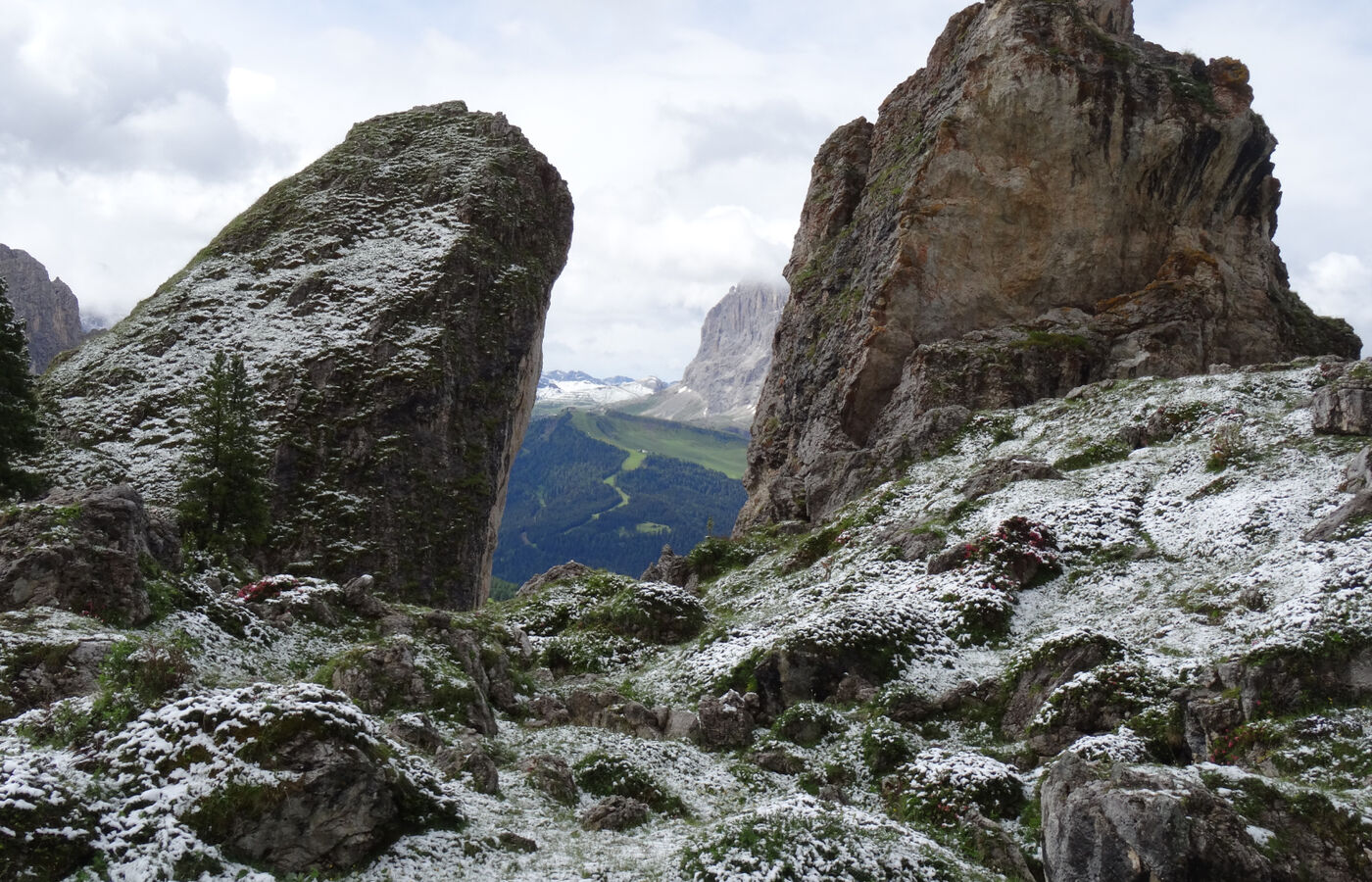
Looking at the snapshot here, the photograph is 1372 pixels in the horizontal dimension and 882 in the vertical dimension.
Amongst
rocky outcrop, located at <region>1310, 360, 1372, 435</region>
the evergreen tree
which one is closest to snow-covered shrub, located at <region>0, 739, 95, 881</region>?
the evergreen tree

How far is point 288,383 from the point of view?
6066cm

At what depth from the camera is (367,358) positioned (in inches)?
2491

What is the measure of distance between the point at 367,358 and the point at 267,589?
4053 centimetres

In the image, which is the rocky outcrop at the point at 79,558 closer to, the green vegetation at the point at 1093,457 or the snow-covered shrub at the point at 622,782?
the snow-covered shrub at the point at 622,782

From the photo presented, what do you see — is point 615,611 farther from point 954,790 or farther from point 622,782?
point 954,790

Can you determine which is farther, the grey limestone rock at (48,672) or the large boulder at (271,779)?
the grey limestone rock at (48,672)

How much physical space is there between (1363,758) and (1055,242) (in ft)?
177

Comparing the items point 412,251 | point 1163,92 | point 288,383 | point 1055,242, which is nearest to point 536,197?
point 412,251

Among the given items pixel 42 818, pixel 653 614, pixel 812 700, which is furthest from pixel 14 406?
pixel 812 700

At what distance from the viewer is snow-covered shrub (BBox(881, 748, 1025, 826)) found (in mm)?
16938

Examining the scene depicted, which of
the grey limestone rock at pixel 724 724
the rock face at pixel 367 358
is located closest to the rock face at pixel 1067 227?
the rock face at pixel 367 358

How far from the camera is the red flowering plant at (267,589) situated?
A: 1014 inches

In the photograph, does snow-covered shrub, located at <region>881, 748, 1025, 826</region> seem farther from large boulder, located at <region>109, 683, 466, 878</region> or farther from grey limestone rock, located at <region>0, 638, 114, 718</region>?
grey limestone rock, located at <region>0, 638, 114, 718</region>

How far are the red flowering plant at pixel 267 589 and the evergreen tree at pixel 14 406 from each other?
22518mm
